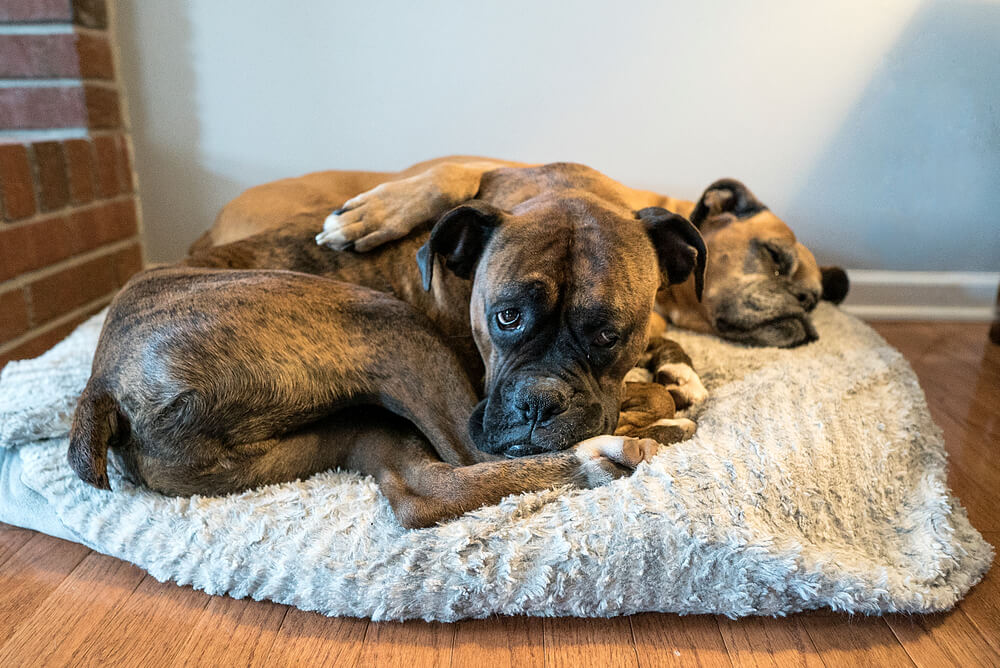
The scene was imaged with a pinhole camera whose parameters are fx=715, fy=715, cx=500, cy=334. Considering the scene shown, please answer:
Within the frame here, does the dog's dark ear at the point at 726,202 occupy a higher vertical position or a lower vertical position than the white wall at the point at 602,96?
lower

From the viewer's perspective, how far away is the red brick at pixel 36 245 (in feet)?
8.12

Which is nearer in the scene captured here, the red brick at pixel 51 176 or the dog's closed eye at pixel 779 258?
the red brick at pixel 51 176

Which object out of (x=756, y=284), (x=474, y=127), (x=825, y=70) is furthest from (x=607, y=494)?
(x=825, y=70)

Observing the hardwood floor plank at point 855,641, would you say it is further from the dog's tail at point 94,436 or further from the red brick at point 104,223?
the red brick at point 104,223

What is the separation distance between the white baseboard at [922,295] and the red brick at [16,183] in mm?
3536

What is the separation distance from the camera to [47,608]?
57.6 inches

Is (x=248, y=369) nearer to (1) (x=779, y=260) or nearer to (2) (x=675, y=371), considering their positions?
(2) (x=675, y=371)

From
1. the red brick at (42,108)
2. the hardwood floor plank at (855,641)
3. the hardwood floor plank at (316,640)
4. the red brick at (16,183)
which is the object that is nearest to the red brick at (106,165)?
the red brick at (42,108)

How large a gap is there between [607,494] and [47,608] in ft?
3.85

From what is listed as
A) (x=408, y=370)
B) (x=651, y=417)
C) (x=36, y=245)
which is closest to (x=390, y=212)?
(x=408, y=370)

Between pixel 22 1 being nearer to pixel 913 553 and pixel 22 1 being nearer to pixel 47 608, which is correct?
pixel 47 608

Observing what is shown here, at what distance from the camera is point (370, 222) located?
6.80 feet

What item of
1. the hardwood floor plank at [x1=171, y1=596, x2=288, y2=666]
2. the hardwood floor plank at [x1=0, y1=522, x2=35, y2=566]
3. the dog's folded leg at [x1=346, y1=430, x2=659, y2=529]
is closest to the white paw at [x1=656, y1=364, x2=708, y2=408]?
the dog's folded leg at [x1=346, y1=430, x2=659, y2=529]

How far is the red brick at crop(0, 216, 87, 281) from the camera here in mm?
2475
